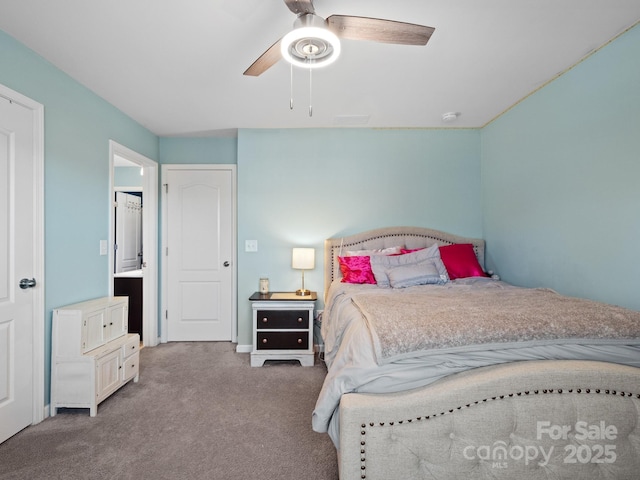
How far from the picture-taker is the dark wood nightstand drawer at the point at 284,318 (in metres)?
3.16

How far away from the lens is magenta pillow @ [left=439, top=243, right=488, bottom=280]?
313 centimetres

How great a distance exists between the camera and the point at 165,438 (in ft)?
6.41

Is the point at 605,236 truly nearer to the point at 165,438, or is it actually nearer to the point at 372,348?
the point at 372,348

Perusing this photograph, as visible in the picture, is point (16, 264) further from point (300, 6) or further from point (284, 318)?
point (300, 6)

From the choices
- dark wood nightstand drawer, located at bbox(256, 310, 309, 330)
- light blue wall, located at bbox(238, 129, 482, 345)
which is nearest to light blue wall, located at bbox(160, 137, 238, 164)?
light blue wall, located at bbox(238, 129, 482, 345)

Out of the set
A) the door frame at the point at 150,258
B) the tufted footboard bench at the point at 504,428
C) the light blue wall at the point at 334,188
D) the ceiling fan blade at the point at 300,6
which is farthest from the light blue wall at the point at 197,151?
the tufted footboard bench at the point at 504,428

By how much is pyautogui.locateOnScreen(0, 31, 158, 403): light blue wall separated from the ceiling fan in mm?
1739

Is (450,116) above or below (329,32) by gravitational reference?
above

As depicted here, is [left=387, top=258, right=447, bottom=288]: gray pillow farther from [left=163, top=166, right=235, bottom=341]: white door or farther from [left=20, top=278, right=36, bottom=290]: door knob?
[left=20, top=278, right=36, bottom=290]: door knob

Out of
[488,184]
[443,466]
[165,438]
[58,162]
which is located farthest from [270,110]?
[443,466]

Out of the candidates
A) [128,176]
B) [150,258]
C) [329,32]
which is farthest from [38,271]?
[128,176]

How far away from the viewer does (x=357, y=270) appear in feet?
10.1

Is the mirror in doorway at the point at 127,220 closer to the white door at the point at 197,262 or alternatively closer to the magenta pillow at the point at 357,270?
the white door at the point at 197,262

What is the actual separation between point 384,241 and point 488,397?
2304 mm
